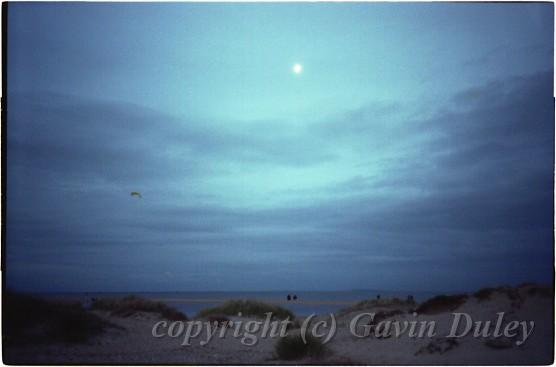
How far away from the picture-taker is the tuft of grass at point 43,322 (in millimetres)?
7387

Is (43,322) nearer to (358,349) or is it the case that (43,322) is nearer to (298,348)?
(298,348)

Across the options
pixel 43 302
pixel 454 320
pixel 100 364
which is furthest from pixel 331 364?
pixel 43 302

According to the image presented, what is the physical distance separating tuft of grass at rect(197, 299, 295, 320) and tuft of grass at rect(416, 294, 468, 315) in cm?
257

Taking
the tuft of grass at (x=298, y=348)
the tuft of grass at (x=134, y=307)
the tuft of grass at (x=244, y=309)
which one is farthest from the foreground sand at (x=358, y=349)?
the tuft of grass at (x=244, y=309)

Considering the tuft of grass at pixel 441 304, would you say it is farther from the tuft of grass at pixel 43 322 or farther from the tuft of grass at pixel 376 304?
the tuft of grass at pixel 43 322

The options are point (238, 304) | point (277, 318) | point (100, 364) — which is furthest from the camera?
point (238, 304)

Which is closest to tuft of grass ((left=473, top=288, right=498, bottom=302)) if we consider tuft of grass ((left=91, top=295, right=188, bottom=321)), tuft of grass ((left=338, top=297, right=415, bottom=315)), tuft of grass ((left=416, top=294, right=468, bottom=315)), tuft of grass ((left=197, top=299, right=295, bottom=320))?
tuft of grass ((left=416, top=294, right=468, bottom=315))

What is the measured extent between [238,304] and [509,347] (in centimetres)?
508

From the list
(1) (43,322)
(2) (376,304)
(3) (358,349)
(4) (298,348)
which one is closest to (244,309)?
(4) (298,348)

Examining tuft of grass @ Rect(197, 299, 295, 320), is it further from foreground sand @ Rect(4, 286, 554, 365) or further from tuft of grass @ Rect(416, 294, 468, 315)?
tuft of grass @ Rect(416, 294, 468, 315)

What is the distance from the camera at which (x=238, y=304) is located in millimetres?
10359

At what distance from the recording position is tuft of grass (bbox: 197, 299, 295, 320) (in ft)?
32.7

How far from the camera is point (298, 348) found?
7988 millimetres

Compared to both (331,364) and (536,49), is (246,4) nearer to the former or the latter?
(536,49)
